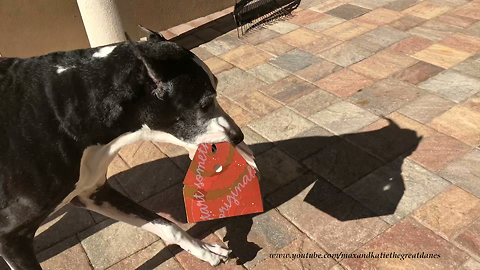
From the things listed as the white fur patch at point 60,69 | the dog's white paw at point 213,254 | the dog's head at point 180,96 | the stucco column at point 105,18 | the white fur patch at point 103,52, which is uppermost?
the white fur patch at point 103,52

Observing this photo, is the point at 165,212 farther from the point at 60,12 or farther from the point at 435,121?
the point at 60,12

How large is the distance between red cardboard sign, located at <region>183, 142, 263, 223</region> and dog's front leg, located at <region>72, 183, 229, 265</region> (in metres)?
0.20

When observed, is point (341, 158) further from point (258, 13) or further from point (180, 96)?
point (258, 13)

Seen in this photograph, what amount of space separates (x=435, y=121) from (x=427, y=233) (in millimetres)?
1554

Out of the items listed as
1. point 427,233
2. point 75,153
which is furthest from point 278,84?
point 75,153

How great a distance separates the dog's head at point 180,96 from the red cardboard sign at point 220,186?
344 mm

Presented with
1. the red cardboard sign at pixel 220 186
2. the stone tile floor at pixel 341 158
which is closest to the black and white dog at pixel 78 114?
the red cardboard sign at pixel 220 186

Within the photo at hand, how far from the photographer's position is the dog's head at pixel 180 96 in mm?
2668

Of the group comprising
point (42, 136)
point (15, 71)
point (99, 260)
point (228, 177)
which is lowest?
point (99, 260)

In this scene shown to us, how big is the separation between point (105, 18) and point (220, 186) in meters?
3.72

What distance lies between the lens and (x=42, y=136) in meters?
2.63

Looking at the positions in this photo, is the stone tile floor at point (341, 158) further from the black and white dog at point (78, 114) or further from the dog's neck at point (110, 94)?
the dog's neck at point (110, 94)

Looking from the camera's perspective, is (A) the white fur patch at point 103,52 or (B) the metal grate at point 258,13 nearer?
(A) the white fur patch at point 103,52

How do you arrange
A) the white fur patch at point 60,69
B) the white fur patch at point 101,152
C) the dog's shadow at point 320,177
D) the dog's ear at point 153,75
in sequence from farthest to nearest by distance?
the dog's shadow at point 320,177 < the white fur patch at point 101,152 < the white fur patch at point 60,69 < the dog's ear at point 153,75
